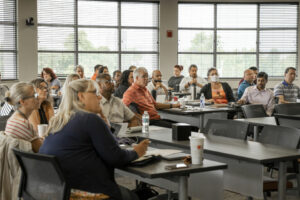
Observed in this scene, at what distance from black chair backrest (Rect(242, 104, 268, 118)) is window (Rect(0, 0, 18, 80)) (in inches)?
250

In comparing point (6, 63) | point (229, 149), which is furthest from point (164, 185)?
point (6, 63)

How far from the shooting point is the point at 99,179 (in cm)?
276

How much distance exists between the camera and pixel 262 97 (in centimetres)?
768

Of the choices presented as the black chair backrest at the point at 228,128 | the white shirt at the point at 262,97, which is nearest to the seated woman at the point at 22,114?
the black chair backrest at the point at 228,128

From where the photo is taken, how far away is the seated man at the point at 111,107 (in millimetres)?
5395

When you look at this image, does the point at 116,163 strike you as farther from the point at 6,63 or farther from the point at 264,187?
the point at 6,63

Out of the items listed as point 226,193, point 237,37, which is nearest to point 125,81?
point 226,193

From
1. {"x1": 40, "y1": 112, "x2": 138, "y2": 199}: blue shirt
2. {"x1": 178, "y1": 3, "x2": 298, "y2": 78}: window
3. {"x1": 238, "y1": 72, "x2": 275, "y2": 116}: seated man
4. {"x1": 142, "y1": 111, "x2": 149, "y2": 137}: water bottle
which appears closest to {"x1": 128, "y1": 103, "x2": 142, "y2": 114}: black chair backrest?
{"x1": 142, "y1": 111, "x2": 149, "y2": 137}: water bottle

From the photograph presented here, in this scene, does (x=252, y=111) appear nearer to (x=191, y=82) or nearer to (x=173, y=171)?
(x=173, y=171)

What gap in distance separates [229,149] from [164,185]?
0.57 metres

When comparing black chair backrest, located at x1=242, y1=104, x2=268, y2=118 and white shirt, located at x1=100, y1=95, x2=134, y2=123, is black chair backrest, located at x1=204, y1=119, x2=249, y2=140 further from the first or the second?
black chair backrest, located at x1=242, y1=104, x2=268, y2=118

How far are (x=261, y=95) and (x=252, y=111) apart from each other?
1.54 meters

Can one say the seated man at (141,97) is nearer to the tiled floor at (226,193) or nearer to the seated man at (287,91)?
the tiled floor at (226,193)

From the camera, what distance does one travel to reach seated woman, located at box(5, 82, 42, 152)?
10.6ft
